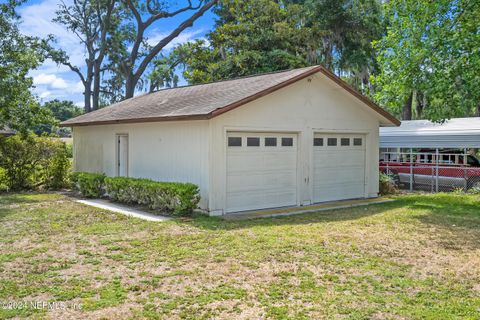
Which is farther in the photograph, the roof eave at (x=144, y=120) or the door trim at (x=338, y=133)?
the door trim at (x=338, y=133)

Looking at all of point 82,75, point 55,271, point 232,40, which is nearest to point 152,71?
point 82,75

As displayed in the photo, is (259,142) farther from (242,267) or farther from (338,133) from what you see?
(242,267)

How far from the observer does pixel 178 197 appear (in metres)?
10.2

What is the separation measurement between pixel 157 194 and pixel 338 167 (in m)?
5.83

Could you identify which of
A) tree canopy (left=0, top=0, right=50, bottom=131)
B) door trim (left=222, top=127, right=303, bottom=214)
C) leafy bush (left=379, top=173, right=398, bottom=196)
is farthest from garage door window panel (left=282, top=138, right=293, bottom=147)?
tree canopy (left=0, top=0, right=50, bottom=131)

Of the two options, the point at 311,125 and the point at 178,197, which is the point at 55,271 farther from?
the point at 311,125

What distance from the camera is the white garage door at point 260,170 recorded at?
10930mm

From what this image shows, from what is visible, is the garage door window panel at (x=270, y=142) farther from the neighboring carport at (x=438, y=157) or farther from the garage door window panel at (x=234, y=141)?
the neighboring carport at (x=438, y=157)

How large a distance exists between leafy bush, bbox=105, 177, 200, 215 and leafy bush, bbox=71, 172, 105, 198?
592 millimetres

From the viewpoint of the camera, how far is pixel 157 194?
1098 cm

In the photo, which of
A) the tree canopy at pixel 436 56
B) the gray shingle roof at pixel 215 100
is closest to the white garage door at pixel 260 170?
the gray shingle roof at pixel 215 100

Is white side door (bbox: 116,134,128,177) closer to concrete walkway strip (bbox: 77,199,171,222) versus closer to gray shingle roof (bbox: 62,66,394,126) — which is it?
gray shingle roof (bbox: 62,66,394,126)

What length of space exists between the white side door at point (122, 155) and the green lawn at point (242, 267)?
406 cm

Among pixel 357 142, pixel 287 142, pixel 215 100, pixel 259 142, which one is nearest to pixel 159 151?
pixel 215 100
